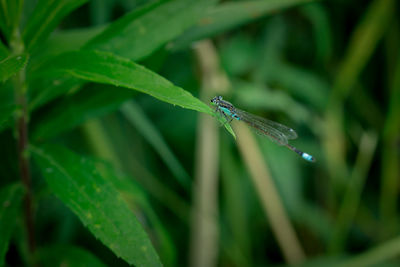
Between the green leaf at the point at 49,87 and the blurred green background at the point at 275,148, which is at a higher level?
the blurred green background at the point at 275,148

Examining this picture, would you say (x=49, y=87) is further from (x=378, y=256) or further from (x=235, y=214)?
(x=378, y=256)

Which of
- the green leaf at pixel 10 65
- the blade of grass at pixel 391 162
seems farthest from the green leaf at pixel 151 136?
the blade of grass at pixel 391 162

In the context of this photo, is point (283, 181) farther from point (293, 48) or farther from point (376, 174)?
point (293, 48)

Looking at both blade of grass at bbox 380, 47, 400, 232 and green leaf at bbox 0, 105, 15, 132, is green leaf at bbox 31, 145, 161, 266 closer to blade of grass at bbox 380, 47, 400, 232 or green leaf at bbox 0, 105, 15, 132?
green leaf at bbox 0, 105, 15, 132

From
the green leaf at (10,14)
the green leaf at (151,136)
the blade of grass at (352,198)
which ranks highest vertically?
the blade of grass at (352,198)

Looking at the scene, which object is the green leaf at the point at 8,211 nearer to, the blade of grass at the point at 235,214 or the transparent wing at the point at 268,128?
the transparent wing at the point at 268,128

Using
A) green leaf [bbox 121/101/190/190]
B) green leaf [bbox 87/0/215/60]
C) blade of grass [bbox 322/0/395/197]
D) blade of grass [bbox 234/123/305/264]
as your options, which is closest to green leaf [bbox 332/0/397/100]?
blade of grass [bbox 322/0/395/197]
